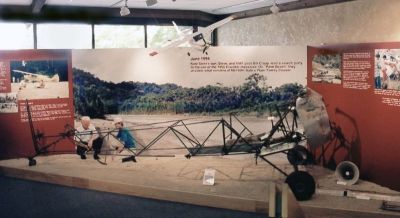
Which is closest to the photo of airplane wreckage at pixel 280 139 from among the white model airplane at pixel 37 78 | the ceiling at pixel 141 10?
the white model airplane at pixel 37 78

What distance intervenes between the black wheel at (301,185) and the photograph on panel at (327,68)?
2.49 meters

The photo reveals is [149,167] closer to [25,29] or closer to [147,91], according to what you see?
[147,91]

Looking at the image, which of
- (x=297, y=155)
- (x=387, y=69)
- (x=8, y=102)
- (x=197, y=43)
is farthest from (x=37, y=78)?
(x=387, y=69)

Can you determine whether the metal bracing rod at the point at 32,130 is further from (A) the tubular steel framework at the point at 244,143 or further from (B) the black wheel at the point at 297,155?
(B) the black wheel at the point at 297,155

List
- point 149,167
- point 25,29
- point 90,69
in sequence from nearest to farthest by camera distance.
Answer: point 149,167 < point 90,69 < point 25,29

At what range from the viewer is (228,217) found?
24.1 feet

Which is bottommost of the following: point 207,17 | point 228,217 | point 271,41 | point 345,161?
point 228,217

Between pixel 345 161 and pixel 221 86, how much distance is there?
3255 mm

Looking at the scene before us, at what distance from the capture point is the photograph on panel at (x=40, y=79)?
407 inches

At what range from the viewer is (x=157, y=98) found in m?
10.7

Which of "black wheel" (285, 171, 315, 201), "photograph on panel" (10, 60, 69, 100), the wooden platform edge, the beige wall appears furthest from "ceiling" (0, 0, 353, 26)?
"black wheel" (285, 171, 315, 201)

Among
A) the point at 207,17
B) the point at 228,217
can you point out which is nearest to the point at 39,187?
the point at 228,217

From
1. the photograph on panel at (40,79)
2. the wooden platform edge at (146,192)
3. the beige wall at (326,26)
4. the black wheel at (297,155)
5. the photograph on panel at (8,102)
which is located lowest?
the wooden platform edge at (146,192)

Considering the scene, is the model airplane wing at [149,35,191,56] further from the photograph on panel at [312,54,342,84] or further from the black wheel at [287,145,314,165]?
the black wheel at [287,145,314,165]
